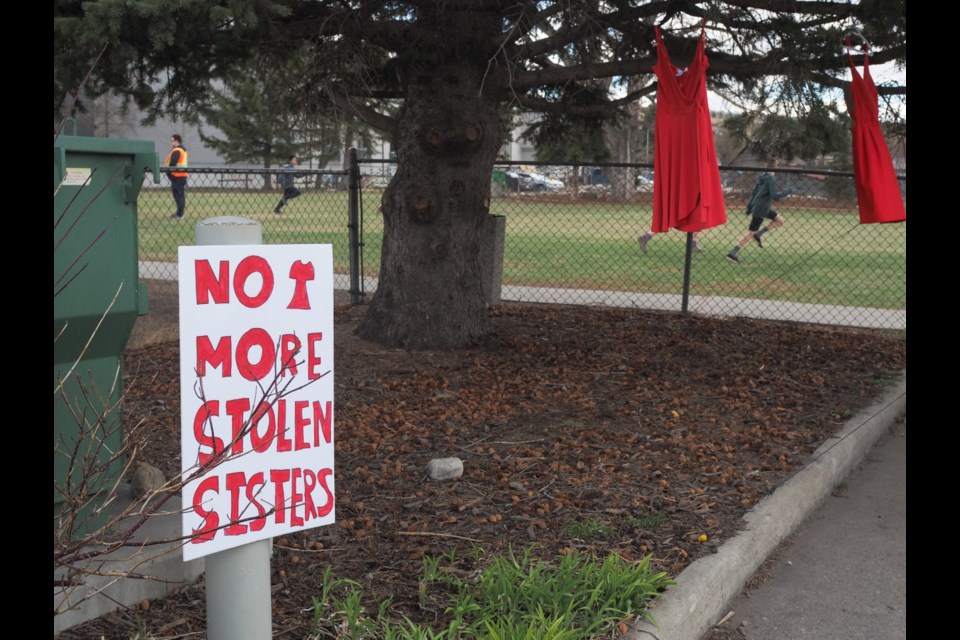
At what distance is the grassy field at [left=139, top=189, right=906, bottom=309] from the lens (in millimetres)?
12107

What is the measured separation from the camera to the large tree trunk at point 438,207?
741 cm

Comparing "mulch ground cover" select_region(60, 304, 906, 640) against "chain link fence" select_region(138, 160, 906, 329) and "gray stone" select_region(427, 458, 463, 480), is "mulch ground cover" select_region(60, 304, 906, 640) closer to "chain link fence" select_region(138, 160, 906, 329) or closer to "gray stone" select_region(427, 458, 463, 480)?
"gray stone" select_region(427, 458, 463, 480)

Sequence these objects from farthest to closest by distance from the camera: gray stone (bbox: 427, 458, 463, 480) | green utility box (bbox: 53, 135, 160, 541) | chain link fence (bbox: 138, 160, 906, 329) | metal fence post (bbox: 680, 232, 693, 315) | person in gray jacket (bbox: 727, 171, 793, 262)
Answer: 1. person in gray jacket (bbox: 727, 171, 793, 262)
2. chain link fence (bbox: 138, 160, 906, 329)
3. metal fence post (bbox: 680, 232, 693, 315)
4. gray stone (bbox: 427, 458, 463, 480)
5. green utility box (bbox: 53, 135, 160, 541)

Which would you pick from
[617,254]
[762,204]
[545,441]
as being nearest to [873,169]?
[545,441]

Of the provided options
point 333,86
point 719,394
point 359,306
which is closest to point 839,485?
point 719,394

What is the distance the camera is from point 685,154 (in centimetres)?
619

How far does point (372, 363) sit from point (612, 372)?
1.76m

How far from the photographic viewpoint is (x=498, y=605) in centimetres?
327

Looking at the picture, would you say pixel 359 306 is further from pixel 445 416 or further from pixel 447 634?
pixel 447 634

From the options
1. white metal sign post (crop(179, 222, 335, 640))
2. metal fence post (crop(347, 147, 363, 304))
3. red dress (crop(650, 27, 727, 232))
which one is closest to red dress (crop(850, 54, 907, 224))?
red dress (crop(650, 27, 727, 232))

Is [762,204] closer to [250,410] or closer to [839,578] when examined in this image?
[839,578]

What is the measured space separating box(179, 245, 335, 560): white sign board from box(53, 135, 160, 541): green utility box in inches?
43.4

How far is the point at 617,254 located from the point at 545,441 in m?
10.1

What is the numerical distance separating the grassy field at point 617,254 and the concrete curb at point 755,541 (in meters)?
5.69
